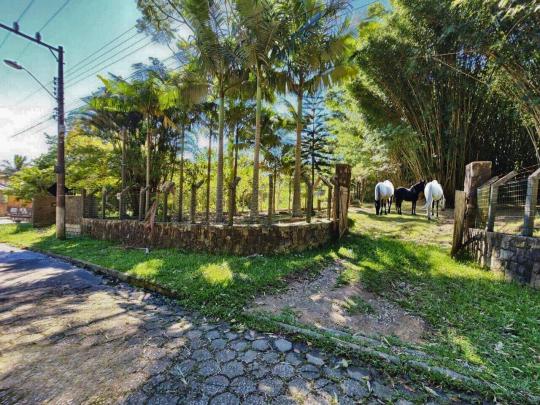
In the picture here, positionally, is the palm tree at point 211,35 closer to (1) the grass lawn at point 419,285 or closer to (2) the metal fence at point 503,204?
(1) the grass lawn at point 419,285

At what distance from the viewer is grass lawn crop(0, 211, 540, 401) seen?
2.60 m

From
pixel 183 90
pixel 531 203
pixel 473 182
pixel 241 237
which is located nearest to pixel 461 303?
pixel 531 203

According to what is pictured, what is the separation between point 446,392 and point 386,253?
150 inches

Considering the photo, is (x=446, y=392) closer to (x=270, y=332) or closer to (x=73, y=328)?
(x=270, y=332)

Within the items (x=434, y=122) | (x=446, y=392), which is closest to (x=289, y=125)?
(x=434, y=122)

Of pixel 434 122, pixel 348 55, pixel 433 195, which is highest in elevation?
pixel 348 55

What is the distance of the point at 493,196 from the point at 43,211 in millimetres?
18528

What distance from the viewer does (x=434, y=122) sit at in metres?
10.8

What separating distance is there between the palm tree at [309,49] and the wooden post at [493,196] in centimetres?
492

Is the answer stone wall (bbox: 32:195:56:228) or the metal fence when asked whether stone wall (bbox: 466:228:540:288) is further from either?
stone wall (bbox: 32:195:56:228)

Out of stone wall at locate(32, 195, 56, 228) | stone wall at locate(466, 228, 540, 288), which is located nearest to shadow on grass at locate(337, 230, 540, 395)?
stone wall at locate(466, 228, 540, 288)

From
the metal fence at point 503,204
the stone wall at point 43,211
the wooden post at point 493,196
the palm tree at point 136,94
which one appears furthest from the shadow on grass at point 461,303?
the stone wall at point 43,211

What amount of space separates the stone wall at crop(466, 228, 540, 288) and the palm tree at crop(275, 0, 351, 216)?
483 cm

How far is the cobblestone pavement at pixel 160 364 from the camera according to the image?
204cm
